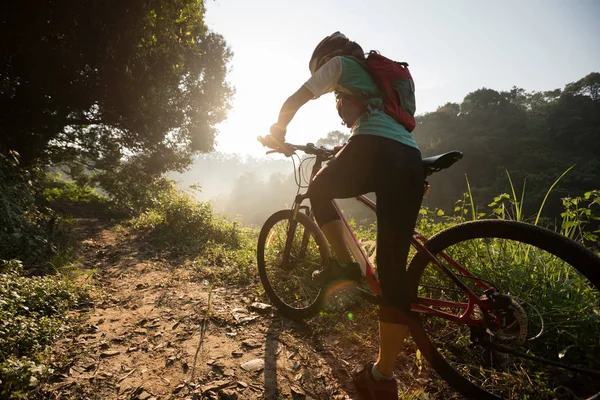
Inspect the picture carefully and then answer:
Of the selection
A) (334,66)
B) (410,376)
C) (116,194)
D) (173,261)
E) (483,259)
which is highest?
(116,194)

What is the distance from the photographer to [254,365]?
2.27 m

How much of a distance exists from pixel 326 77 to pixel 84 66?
8270 millimetres

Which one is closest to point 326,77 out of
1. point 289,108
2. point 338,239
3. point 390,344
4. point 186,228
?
point 289,108

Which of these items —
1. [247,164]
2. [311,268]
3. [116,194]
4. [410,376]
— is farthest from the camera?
[247,164]

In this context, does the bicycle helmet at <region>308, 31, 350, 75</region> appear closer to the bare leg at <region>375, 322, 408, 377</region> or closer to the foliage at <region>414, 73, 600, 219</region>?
the bare leg at <region>375, 322, 408, 377</region>

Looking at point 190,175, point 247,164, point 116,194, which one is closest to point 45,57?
point 116,194

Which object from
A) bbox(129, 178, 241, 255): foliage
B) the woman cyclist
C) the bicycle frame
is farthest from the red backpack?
bbox(129, 178, 241, 255): foliage

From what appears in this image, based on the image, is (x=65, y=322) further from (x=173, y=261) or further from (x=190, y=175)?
(x=190, y=175)

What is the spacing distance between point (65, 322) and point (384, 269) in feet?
10.2

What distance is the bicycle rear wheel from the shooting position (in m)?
1.57

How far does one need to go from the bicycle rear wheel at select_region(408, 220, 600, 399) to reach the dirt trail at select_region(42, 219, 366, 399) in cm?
98

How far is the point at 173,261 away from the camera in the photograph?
16.8 ft

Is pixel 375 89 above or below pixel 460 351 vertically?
above

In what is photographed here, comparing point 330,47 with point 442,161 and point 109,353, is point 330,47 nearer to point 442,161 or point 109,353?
point 442,161
